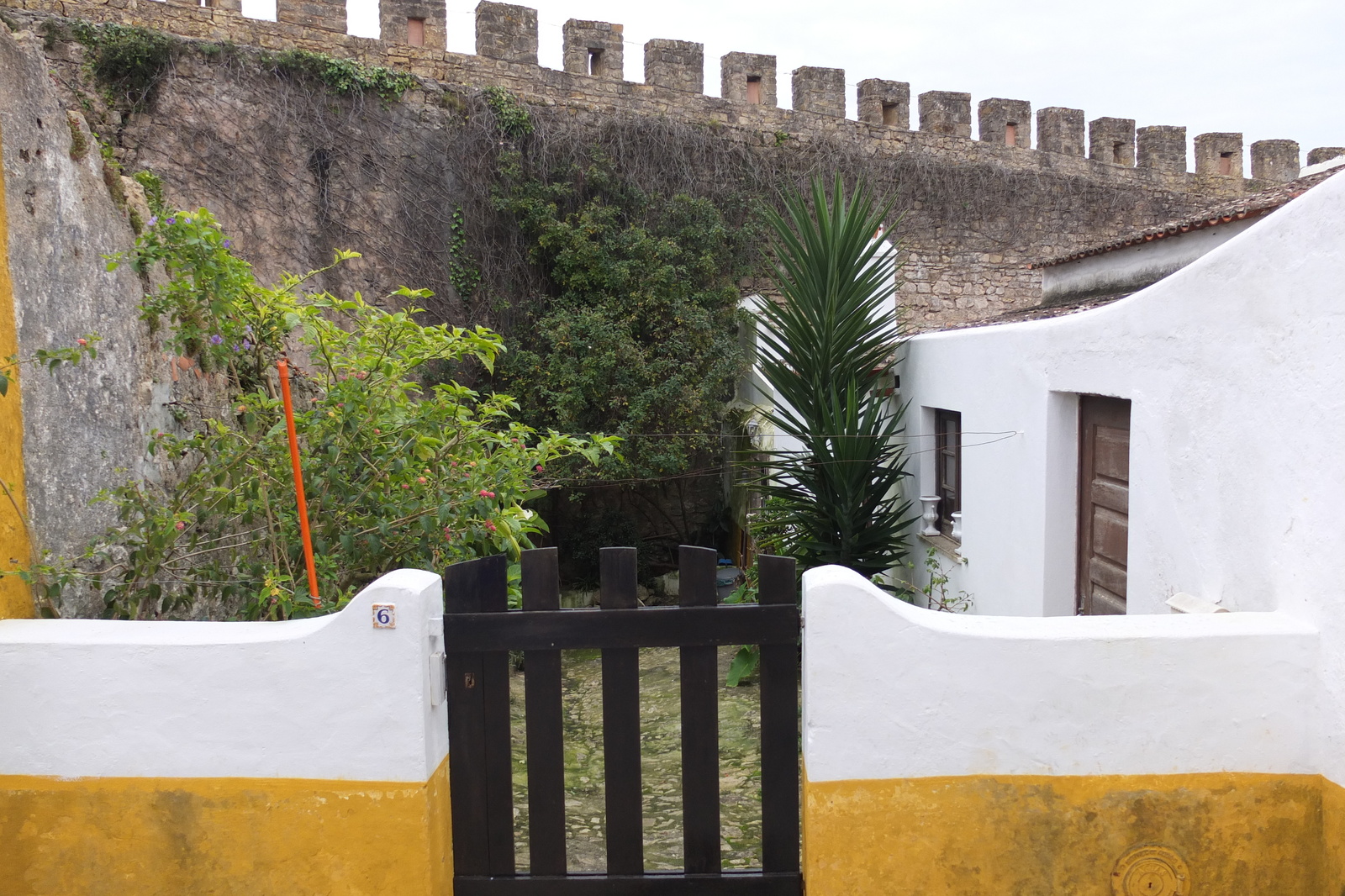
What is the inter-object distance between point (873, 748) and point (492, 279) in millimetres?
9722

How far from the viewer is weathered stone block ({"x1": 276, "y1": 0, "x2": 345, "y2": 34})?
10320 mm

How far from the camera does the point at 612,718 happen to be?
99.7 inches

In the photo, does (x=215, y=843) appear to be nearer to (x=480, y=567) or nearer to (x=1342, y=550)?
(x=480, y=567)

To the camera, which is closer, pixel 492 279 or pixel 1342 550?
pixel 1342 550

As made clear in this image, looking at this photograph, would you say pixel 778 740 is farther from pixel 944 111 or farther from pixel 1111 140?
pixel 1111 140

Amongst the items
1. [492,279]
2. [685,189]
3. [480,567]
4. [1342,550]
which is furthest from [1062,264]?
[480,567]

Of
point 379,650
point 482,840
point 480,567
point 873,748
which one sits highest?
point 480,567

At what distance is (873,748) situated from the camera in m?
2.33

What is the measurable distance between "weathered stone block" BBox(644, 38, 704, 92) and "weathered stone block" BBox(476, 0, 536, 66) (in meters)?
1.46

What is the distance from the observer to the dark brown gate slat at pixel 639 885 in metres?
2.54

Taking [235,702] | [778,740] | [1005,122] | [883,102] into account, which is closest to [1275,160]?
[1005,122]

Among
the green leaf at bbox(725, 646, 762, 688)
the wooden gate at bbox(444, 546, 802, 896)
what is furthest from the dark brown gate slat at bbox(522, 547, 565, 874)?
the green leaf at bbox(725, 646, 762, 688)

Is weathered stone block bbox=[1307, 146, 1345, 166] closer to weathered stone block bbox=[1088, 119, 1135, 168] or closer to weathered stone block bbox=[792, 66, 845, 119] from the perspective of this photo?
weathered stone block bbox=[1088, 119, 1135, 168]

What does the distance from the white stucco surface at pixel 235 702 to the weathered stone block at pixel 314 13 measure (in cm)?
984
